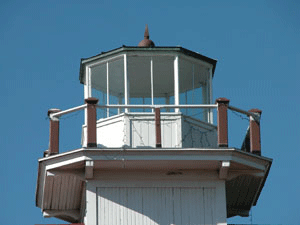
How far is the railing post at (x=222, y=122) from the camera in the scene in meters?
34.3

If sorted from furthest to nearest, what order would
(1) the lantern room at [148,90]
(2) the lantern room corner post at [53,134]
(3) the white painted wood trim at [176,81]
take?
1. (3) the white painted wood trim at [176,81]
2. (1) the lantern room at [148,90]
3. (2) the lantern room corner post at [53,134]

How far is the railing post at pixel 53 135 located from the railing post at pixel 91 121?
93 centimetres

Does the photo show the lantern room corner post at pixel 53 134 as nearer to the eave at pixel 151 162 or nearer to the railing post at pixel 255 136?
the eave at pixel 151 162

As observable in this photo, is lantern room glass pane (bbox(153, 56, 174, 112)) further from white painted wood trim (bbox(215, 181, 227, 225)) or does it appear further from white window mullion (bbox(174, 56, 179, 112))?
white painted wood trim (bbox(215, 181, 227, 225))

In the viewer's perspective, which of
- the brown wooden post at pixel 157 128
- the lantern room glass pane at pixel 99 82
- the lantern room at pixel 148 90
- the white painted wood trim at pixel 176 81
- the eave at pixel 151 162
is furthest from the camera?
the lantern room glass pane at pixel 99 82

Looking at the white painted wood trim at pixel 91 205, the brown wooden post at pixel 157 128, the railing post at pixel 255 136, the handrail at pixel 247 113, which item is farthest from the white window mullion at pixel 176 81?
the white painted wood trim at pixel 91 205

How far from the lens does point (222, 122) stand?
3456 centimetres

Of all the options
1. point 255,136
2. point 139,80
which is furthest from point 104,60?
point 255,136

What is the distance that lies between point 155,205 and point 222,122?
109 inches

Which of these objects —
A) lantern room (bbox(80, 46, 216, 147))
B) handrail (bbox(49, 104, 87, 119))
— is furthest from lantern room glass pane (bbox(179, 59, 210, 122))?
handrail (bbox(49, 104, 87, 119))

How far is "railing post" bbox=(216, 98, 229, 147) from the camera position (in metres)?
34.3

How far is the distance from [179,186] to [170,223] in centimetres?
105

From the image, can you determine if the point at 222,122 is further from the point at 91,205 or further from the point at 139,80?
the point at 91,205

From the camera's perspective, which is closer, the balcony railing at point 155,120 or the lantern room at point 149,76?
the balcony railing at point 155,120
